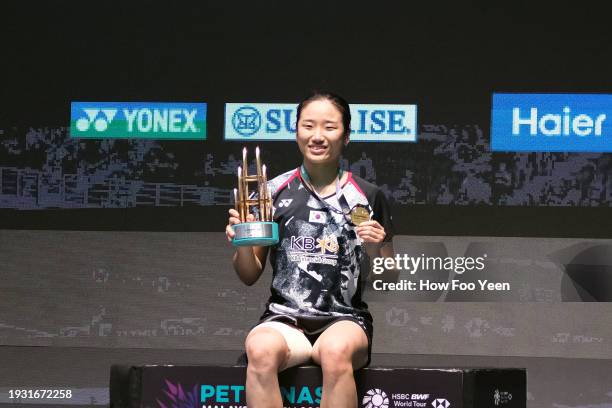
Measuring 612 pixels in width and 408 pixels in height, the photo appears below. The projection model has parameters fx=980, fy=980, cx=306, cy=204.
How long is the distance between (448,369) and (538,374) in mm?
2896

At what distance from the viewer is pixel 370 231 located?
2557mm

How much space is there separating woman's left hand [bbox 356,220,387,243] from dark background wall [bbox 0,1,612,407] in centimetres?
287

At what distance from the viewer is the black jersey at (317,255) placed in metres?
2.62

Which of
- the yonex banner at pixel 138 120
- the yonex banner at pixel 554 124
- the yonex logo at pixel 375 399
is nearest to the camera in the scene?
the yonex logo at pixel 375 399

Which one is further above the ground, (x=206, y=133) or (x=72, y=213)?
(x=206, y=133)

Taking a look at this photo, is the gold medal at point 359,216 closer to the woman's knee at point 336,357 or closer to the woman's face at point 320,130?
the woman's face at point 320,130

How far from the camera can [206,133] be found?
5.50 m

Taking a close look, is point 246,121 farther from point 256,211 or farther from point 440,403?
point 440,403

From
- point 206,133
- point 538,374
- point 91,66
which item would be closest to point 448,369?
point 538,374

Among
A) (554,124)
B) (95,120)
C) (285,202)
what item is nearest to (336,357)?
(285,202)

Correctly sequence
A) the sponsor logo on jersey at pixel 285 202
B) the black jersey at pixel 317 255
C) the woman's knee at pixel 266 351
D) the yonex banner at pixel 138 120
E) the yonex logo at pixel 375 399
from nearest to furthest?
1. the woman's knee at pixel 266 351
2. the yonex logo at pixel 375 399
3. the black jersey at pixel 317 255
4. the sponsor logo on jersey at pixel 285 202
5. the yonex banner at pixel 138 120

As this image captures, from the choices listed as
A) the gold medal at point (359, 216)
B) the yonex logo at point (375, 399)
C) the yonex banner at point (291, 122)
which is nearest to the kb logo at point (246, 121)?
the yonex banner at point (291, 122)

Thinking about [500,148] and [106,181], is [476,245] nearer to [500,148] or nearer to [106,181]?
[500,148]

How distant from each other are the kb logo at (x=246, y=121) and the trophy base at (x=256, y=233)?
9.91 ft
